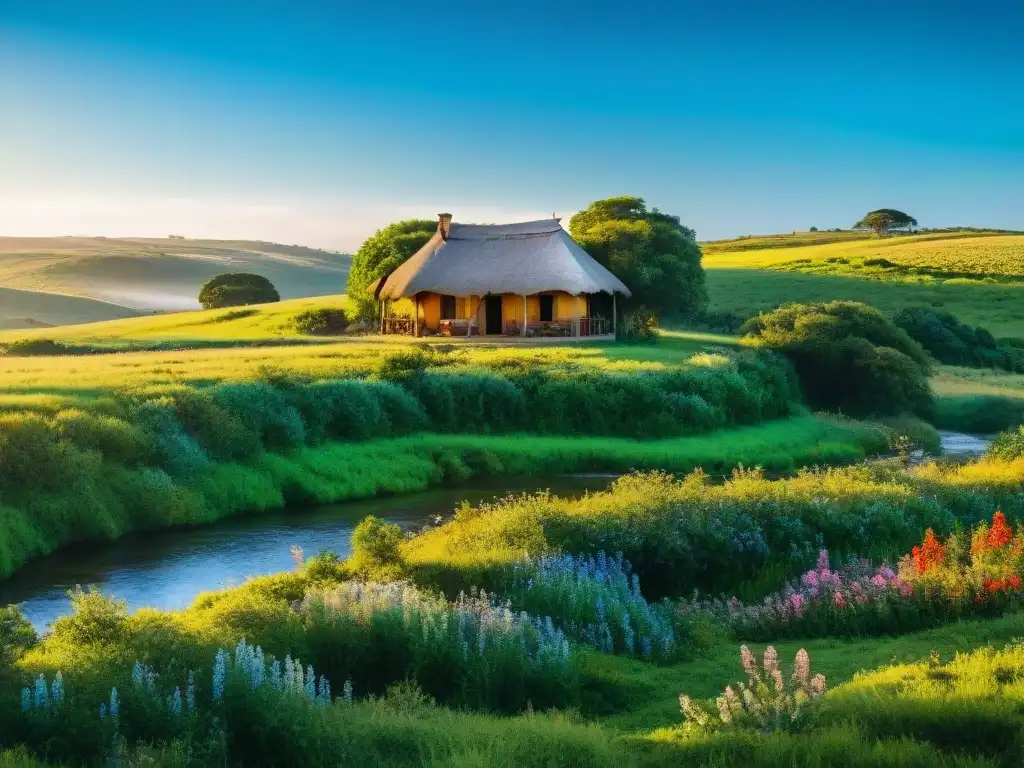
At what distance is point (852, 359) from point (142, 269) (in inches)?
4311

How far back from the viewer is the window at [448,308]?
172ft

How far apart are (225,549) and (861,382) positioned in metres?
30.0

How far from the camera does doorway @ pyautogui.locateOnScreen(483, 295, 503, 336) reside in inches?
2050

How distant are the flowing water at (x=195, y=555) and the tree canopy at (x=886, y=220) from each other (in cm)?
10644

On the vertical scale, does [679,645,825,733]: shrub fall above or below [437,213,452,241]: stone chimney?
below

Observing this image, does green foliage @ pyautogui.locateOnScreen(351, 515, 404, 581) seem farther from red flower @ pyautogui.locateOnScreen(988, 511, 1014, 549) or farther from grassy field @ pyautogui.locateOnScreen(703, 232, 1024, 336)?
grassy field @ pyautogui.locateOnScreen(703, 232, 1024, 336)

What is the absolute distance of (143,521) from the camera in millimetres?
21078

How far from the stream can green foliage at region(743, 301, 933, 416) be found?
2005 centimetres

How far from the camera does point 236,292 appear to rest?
285 feet

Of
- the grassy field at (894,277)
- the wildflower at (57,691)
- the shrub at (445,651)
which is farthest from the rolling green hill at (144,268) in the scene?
the wildflower at (57,691)

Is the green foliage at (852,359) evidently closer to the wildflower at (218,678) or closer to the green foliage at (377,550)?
the green foliage at (377,550)

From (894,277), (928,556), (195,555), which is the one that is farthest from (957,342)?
(195,555)

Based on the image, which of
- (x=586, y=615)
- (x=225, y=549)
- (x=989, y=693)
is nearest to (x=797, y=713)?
(x=989, y=693)

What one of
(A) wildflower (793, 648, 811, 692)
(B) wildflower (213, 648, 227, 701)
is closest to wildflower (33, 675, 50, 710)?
(B) wildflower (213, 648, 227, 701)
